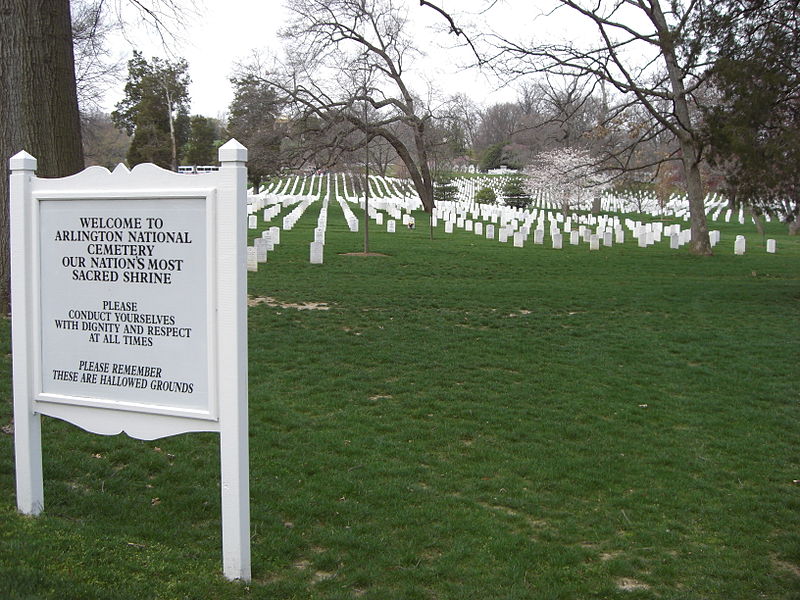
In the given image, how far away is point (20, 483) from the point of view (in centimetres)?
429

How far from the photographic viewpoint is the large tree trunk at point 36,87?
835 cm

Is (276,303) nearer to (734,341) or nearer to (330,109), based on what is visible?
(734,341)

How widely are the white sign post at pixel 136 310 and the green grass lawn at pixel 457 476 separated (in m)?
0.55

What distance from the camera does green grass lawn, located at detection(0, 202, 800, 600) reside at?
13.1 ft

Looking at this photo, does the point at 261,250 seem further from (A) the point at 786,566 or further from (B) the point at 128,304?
(A) the point at 786,566

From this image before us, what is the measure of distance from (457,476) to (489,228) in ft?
84.0

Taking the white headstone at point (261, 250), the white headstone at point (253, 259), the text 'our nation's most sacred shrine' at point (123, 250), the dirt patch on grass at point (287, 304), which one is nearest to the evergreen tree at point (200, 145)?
the white headstone at point (261, 250)

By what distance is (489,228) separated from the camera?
3073 cm

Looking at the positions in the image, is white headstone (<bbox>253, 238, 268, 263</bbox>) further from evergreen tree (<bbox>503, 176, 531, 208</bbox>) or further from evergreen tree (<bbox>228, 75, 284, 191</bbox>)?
evergreen tree (<bbox>503, 176, 531, 208</bbox>)

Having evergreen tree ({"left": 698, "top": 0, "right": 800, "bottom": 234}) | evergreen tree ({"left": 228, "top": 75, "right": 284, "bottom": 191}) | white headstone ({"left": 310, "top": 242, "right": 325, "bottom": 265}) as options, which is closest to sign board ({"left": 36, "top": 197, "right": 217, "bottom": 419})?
evergreen tree ({"left": 698, "top": 0, "right": 800, "bottom": 234})

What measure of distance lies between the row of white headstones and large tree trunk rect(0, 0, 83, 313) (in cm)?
927

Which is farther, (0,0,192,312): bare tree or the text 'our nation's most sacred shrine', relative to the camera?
(0,0,192,312): bare tree

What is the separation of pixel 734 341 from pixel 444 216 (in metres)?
30.9

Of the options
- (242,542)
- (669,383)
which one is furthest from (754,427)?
(242,542)
